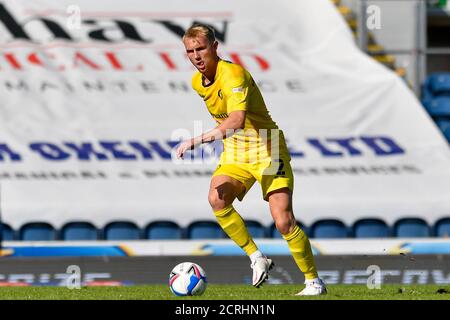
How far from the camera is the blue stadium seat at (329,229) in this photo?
15375mm

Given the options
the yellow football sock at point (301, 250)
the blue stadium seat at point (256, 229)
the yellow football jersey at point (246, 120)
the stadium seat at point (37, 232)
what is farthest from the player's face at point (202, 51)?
the stadium seat at point (37, 232)

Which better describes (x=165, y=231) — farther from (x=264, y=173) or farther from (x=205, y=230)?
(x=264, y=173)

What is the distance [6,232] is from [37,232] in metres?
0.42

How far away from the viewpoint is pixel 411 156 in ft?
52.5

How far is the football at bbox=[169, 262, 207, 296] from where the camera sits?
7.70m

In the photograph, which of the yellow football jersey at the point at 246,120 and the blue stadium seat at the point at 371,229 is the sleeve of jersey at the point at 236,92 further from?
the blue stadium seat at the point at 371,229

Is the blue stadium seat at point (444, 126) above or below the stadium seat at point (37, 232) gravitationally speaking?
above

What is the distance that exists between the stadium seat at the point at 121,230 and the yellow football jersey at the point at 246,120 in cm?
765

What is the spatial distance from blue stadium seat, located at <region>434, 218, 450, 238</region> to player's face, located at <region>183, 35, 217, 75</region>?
8.48m

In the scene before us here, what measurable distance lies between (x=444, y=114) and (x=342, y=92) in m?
2.02

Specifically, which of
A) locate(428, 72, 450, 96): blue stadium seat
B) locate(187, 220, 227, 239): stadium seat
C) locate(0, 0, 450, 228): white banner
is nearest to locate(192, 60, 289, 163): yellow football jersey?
locate(187, 220, 227, 239): stadium seat

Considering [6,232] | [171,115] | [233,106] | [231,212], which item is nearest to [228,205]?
[231,212]
